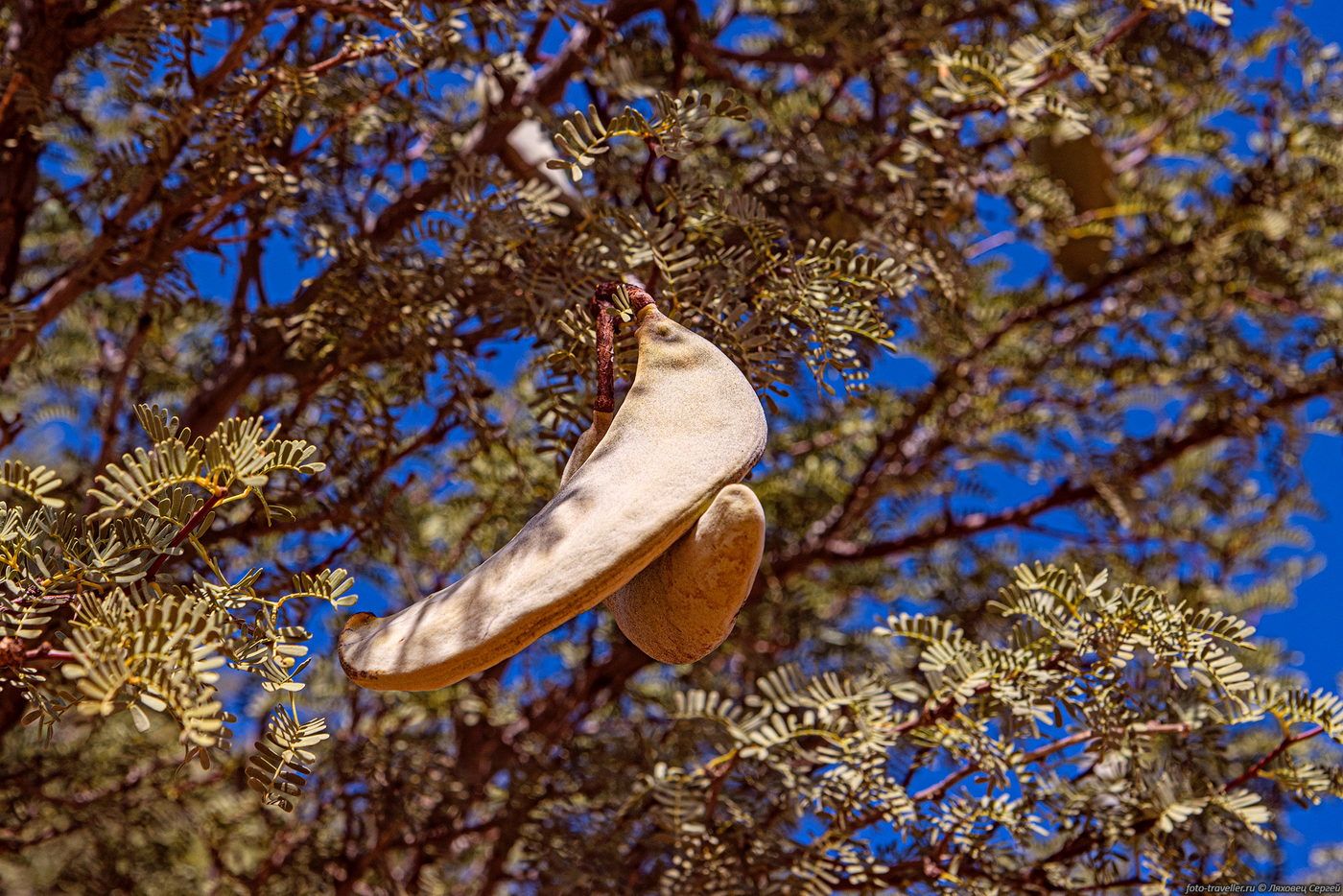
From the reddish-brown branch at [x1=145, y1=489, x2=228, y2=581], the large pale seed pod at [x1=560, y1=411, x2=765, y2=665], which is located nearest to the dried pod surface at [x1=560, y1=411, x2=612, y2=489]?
the large pale seed pod at [x1=560, y1=411, x2=765, y2=665]

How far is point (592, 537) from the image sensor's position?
29.8 inches

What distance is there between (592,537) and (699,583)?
8 cm

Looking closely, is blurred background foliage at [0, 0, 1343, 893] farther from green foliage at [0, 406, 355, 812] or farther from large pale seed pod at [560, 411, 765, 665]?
large pale seed pod at [560, 411, 765, 665]

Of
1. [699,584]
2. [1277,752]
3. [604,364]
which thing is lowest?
[1277,752]

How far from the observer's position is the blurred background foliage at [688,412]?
1.14 m

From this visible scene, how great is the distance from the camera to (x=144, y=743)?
2.18 metres

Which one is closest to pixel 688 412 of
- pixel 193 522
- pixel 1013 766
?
pixel 193 522

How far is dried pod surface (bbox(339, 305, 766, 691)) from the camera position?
74 cm

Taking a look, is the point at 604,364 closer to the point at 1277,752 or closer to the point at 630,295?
the point at 630,295

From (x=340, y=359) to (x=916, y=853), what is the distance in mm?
899

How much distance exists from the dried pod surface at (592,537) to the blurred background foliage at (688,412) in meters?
0.12

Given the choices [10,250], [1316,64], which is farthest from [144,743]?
[1316,64]

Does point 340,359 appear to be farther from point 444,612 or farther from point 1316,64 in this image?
point 1316,64

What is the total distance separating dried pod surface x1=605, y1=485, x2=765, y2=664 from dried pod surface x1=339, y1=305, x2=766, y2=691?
0.02m
